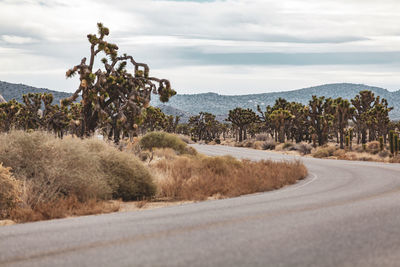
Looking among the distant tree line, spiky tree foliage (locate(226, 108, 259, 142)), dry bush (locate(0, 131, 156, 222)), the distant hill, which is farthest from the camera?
the distant hill

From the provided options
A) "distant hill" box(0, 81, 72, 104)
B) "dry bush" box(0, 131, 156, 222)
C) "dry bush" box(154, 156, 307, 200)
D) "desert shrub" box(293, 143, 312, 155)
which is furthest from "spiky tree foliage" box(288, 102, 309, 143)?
"distant hill" box(0, 81, 72, 104)

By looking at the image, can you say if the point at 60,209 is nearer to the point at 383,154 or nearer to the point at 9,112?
the point at 383,154

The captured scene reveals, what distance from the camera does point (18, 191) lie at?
10492 millimetres

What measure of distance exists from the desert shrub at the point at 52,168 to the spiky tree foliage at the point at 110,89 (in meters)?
11.1

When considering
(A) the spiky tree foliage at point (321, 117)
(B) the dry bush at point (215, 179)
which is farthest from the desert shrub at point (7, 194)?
(A) the spiky tree foliage at point (321, 117)

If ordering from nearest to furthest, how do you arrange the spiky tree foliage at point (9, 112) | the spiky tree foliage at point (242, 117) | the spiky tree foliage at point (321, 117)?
the spiky tree foliage at point (9, 112) < the spiky tree foliage at point (321, 117) < the spiky tree foliage at point (242, 117)

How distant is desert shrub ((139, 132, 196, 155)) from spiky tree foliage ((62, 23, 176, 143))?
13.0 feet

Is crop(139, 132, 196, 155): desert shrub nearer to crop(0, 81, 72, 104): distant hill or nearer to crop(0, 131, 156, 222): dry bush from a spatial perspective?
crop(0, 131, 156, 222): dry bush

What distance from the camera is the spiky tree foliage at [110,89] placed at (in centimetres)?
2402

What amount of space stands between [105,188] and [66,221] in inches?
151

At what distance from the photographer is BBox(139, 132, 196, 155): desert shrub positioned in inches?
1183

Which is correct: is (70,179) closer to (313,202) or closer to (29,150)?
(29,150)

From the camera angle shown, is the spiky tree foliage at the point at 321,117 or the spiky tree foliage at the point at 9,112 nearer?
the spiky tree foliage at the point at 9,112

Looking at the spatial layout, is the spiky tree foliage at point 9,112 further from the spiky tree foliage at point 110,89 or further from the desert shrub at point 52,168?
the desert shrub at point 52,168
